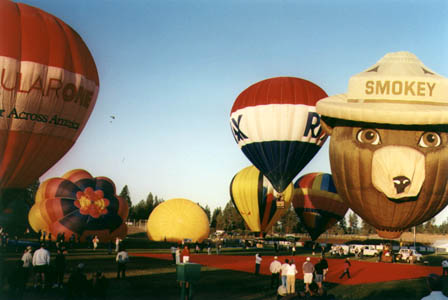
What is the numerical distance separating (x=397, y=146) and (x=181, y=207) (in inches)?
1179

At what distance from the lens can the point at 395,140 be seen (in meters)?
18.2

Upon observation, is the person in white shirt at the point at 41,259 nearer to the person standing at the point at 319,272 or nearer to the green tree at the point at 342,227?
the person standing at the point at 319,272

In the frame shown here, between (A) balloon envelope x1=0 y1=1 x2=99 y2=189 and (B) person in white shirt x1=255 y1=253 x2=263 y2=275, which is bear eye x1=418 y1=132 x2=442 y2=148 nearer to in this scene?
(B) person in white shirt x1=255 y1=253 x2=263 y2=275

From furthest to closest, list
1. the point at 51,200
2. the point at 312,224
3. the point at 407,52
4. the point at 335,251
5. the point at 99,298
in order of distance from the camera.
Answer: the point at 312,224 → the point at 335,251 → the point at 51,200 → the point at 407,52 → the point at 99,298

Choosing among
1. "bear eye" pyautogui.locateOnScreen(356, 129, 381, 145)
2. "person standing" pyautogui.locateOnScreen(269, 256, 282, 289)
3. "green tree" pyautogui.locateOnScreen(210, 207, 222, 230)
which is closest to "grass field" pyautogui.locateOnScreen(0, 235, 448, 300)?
"person standing" pyautogui.locateOnScreen(269, 256, 282, 289)

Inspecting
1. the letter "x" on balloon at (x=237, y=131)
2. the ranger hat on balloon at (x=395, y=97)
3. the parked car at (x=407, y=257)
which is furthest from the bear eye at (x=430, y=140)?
the parked car at (x=407, y=257)

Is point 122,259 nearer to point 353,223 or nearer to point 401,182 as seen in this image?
point 401,182

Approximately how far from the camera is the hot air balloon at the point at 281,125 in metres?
31.2

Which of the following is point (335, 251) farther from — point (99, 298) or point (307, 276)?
point (99, 298)

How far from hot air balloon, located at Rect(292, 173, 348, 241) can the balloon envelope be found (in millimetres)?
25578

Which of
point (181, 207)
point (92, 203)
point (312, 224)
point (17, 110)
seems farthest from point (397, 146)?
point (181, 207)

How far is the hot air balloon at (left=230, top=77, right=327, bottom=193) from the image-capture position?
3123 cm

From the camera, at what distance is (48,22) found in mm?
22250

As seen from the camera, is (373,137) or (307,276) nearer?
(307,276)
